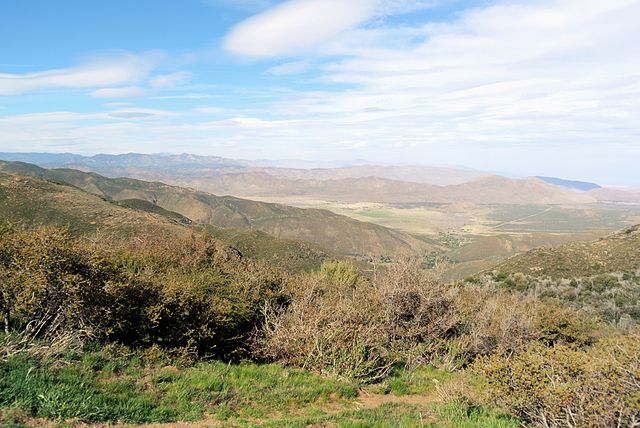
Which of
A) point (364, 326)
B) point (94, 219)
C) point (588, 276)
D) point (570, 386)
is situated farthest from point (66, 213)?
point (588, 276)

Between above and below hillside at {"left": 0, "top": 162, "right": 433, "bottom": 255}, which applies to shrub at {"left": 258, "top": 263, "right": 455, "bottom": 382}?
A: above

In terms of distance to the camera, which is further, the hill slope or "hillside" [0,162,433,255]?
"hillside" [0,162,433,255]

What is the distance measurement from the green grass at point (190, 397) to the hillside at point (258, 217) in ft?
346

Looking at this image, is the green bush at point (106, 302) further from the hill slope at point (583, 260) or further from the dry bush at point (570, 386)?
the hill slope at point (583, 260)

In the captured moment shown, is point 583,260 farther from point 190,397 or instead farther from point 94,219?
point 94,219

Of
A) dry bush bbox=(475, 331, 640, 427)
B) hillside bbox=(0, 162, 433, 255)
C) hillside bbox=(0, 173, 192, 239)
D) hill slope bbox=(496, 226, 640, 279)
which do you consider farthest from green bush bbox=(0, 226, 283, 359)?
hillside bbox=(0, 162, 433, 255)

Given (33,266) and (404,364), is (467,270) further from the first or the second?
(33,266)

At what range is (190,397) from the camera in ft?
23.0

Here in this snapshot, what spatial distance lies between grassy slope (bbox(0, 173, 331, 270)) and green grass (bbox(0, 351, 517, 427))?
30.5 meters

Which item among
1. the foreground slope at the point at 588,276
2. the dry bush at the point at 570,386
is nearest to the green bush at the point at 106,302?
the dry bush at the point at 570,386

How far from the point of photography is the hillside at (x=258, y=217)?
127469mm

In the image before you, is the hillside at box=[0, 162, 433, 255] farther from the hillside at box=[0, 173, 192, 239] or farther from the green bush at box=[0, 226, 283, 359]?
the green bush at box=[0, 226, 283, 359]

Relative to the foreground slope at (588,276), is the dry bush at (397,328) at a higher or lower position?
higher

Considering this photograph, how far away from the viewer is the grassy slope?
1693 inches
